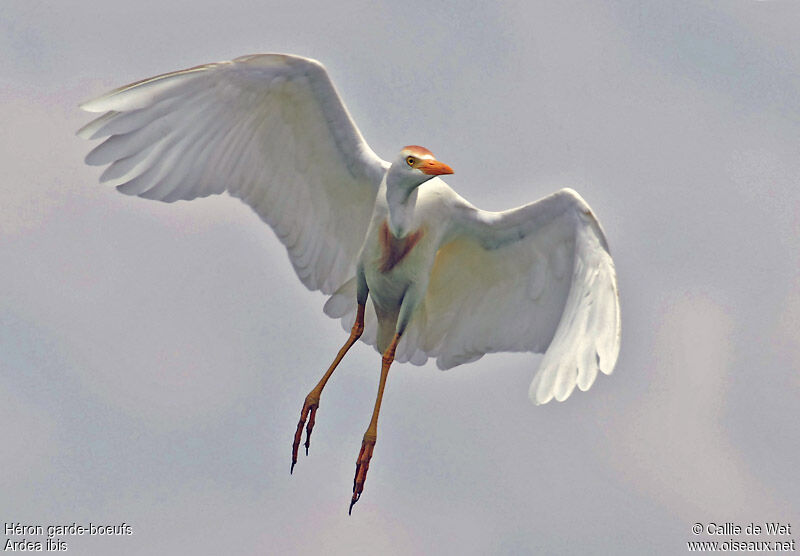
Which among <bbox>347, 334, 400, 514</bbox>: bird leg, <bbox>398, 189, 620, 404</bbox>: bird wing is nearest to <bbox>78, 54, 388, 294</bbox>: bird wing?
<bbox>398, 189, 620, 404</bbox>: bird wing

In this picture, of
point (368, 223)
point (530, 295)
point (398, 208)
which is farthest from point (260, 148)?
point (530, 295)

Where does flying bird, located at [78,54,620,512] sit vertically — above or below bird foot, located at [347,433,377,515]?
above

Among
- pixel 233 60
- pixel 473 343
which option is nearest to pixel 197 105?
pixel 233 60

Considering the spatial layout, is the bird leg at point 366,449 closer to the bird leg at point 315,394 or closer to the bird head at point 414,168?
the bird leg at point 315,394

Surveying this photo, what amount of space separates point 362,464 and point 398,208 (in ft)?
12.5

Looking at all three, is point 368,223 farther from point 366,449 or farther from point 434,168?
point 366,449

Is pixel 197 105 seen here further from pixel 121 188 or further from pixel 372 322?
pixel 372 322

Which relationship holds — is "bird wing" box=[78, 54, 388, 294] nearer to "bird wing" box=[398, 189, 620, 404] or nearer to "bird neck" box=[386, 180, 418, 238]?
"bird neck" box=[386, 180, 418, 238]

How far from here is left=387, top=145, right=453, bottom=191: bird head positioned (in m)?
26.9

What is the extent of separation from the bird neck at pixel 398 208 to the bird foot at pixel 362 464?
3065 mm

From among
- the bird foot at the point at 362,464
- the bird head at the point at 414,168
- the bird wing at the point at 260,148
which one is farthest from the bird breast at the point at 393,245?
the bird foot at the point at 362,464

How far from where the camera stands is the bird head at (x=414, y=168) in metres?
26.9

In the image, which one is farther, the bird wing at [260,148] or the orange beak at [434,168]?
the bird wing at [260,148]

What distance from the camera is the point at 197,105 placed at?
93.4ft
